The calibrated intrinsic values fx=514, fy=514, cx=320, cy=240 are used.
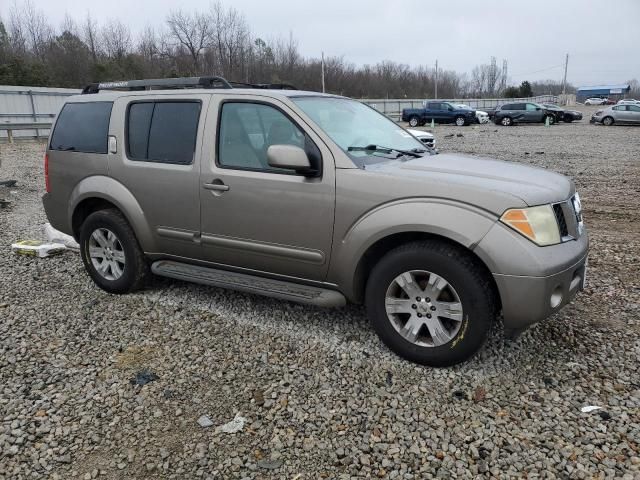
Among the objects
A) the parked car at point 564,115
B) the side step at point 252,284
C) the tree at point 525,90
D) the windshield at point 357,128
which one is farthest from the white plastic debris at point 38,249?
the tree at point 525,90

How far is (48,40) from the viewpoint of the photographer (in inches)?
2014

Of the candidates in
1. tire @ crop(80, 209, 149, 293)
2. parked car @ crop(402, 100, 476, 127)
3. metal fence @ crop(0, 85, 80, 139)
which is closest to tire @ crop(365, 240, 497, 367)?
tire @ crop(80, 209, 149, 293)

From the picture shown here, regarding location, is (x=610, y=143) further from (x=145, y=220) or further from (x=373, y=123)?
(x=145, y=220)

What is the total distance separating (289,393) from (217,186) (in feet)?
5.46

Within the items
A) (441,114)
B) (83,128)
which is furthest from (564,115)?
(83,128)

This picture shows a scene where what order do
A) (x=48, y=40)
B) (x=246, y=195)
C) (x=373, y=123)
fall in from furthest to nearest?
(x=48, y=40) → (x=373, y=123) → (x=246, y=195)

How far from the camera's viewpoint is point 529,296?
3.00 meters

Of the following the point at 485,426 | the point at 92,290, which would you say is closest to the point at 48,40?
the point at 92,290

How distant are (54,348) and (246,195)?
1821mm

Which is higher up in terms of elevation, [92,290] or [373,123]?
[373,123]

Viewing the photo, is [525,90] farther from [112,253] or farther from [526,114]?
[112,253]

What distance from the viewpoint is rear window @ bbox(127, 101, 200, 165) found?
4176mm

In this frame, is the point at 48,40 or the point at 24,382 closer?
the point at 24,382

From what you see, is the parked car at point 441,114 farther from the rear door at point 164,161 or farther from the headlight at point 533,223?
the headlight at point 533,223
